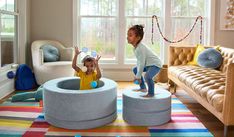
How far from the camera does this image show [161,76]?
5359 millimetres

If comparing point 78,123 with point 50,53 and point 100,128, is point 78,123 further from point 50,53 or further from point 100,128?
point 50,53

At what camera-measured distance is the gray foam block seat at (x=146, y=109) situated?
9.25ft

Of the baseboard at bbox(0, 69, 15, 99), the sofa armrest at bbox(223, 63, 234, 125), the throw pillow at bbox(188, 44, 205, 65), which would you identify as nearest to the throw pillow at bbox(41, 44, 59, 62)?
the baseboard at bbox(0, 69, 15, 99)

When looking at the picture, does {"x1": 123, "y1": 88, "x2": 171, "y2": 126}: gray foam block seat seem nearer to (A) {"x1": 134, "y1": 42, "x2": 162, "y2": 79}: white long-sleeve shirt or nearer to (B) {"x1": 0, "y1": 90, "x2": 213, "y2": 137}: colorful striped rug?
(B) {"x1": 0, "y1": 90, "x2": 213, "y2": 137}: colorful striped rug

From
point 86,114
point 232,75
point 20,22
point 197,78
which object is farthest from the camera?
point 20,22

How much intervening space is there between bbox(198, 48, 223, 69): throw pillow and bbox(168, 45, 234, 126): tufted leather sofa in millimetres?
79

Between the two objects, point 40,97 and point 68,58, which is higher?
point 68,58

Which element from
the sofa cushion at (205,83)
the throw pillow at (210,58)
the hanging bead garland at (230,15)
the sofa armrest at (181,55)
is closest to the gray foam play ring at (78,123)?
the sofa cushion at (205,83)

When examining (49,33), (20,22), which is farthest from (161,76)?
(20,22)

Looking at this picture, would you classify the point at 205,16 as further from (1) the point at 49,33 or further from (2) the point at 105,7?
(1) the point at 49,33

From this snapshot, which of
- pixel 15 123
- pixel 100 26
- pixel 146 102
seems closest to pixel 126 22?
pixel 100 26

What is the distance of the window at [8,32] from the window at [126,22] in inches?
49.1

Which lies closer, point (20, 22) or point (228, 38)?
point (20, 22)

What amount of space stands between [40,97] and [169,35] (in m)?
2.92
